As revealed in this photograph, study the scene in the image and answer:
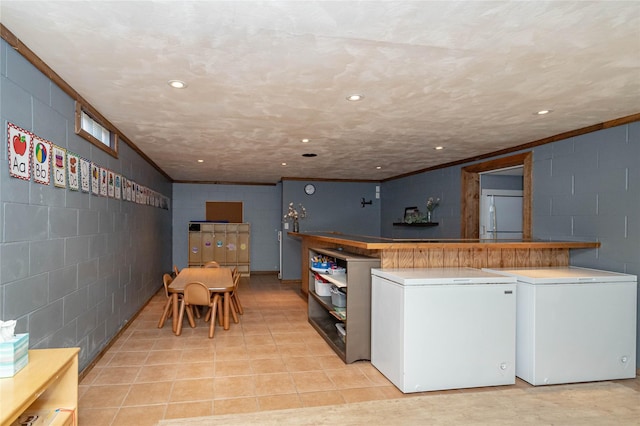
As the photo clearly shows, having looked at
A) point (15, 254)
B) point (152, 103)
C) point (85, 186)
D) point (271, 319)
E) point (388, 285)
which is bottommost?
point (271, 319)

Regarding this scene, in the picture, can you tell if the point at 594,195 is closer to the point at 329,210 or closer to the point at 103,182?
the point at 103,182

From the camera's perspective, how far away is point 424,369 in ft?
9.96

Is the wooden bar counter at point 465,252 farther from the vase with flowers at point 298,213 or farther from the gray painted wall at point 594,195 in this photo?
the vase with flowers at point 298,213

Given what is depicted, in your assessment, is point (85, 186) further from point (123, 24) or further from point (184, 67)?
point (123, 24)

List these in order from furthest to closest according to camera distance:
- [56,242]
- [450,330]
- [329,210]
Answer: [329,210], [450,330], [56,242]

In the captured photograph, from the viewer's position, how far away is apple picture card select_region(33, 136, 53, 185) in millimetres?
2467

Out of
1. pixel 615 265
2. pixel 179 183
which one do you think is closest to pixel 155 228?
pixel 179 183

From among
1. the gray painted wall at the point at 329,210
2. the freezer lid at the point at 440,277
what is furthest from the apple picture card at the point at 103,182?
the gray painted wall at the point at 329,210

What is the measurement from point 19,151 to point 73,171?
0.81 metres

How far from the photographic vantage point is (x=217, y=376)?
340 centimetres

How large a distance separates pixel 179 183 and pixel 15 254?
7329mm

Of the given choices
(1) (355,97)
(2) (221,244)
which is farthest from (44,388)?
(2) (221,244)

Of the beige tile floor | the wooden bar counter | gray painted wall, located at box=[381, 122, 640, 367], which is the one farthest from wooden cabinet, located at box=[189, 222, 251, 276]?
gray painted wall, located at box=[381, 122, 640, 367]

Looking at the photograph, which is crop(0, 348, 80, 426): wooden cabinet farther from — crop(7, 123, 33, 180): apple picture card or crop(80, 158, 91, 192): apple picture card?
crop(80, 158, 91, 192): apple picture card
